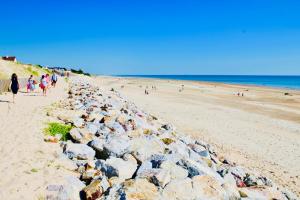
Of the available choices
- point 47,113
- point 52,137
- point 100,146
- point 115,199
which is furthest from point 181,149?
point 47,113

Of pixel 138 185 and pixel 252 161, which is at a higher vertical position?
pixel 138 185

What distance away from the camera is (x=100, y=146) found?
10.6 metres

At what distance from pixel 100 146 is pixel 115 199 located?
369 centimetres

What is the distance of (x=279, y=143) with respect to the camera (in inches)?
739

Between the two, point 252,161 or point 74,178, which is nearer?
point 74,178

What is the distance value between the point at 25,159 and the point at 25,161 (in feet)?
0.55

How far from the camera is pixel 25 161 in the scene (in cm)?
930

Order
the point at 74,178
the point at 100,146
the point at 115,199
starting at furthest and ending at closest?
1. the point at 100,146
2. the point at 74,178
3. the point at 115,199

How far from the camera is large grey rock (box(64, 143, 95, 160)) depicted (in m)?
10.0

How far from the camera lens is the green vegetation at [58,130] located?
12.3 m

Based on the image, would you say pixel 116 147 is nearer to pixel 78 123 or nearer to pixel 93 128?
pixel 93 128

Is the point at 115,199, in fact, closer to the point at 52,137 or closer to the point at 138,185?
the point at 138,185

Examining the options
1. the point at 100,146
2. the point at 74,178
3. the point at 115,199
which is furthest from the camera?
the point at 100,146

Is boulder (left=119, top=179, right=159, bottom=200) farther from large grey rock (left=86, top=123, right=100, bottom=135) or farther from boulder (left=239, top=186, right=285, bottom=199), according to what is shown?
large grey rock (left=86, top=123, right=100, bottom=135)
